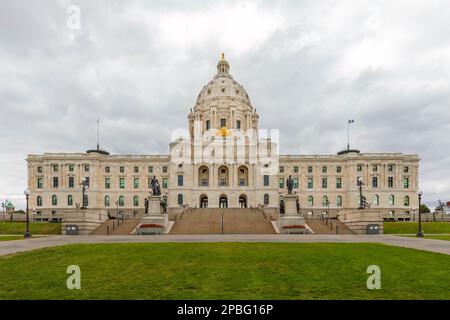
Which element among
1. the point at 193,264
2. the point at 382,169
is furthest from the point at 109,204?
the point at 193,264

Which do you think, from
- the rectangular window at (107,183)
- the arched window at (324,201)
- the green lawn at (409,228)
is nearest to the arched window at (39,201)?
the rectangular window at (107,183)

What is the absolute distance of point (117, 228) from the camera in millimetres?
41375

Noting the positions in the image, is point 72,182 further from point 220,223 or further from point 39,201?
point 220,223

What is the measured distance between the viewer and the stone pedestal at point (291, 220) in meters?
37.9

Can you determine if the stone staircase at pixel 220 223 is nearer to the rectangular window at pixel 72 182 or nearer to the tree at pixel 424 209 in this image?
the rectangular window at pixel 72 182

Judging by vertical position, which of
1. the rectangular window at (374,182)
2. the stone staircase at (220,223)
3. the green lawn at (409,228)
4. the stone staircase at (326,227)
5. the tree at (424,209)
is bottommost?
the tree at (424,209)

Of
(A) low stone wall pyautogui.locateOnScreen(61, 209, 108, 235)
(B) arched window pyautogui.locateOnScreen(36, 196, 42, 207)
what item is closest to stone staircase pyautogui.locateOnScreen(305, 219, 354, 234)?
(A) low stone wall pyautogui.locateOnScreen(61, 209, 108, 235)

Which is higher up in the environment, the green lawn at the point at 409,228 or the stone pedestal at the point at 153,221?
the stone pedestal at the point at 153,221

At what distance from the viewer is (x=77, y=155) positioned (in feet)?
295

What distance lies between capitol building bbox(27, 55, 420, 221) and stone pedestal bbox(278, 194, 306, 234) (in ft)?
135

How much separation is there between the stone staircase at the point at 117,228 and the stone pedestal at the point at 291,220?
17.3 m

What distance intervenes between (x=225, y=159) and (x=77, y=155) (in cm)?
3841

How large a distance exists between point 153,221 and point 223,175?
48.9 metres
